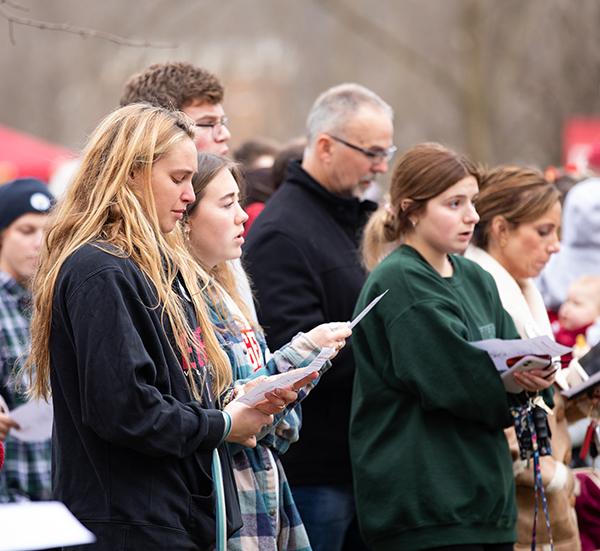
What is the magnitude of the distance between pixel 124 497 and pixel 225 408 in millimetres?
372

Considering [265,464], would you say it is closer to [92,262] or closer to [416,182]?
[92,262]

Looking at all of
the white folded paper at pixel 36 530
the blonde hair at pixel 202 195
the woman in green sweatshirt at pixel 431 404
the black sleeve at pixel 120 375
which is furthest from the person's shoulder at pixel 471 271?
the white folded paper at pixel 36 530

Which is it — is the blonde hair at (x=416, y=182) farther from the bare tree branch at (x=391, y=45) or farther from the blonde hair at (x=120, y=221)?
the bare tree branch at (x=391, y=45)

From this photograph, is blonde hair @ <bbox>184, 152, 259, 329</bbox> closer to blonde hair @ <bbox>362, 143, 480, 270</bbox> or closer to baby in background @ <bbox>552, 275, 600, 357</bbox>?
blonde hair @ <bbox>362, 143, 480, 270</bbox>

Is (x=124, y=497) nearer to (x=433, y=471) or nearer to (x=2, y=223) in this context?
(x=433, y=471)

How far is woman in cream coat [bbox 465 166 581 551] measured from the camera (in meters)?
3.43

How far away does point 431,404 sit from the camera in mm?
2920

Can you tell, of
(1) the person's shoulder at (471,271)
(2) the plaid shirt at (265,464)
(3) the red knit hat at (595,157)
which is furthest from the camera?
(3) the red knit hat at (595,157)

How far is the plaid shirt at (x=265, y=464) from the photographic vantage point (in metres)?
2.43

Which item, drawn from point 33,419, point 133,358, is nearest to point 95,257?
point 133,358

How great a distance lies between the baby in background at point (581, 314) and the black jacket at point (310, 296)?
5.50 feet

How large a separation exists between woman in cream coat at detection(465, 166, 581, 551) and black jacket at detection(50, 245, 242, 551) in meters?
1.69

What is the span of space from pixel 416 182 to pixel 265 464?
1295mm

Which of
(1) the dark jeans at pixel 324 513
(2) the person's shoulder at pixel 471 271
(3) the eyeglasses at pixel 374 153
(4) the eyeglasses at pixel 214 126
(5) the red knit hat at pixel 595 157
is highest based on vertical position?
(5) the red knit hat at pixel 595 157
